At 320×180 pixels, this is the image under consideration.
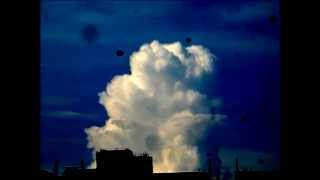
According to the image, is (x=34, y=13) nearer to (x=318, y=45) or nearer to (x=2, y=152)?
(x=2, y=152)

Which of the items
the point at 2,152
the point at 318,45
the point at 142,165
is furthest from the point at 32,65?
the point at 142,165

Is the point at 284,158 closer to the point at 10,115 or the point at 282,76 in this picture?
the point at 282,76

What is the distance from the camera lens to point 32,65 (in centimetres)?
299

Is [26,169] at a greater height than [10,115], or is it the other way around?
[10,115]

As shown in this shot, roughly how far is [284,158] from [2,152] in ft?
5.83

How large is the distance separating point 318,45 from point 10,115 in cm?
202

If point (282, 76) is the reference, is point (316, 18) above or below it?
above

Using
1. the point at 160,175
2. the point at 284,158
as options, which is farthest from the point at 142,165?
the point at 284,158

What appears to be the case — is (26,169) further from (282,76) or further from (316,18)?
(316,18)

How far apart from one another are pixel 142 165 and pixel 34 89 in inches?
536

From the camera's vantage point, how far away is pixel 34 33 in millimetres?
2998

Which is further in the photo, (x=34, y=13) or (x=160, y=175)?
(x=160, y=175)

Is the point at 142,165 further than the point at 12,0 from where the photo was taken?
Yes

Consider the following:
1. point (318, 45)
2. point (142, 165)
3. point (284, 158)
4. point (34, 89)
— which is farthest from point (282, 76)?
point (142, 165)
